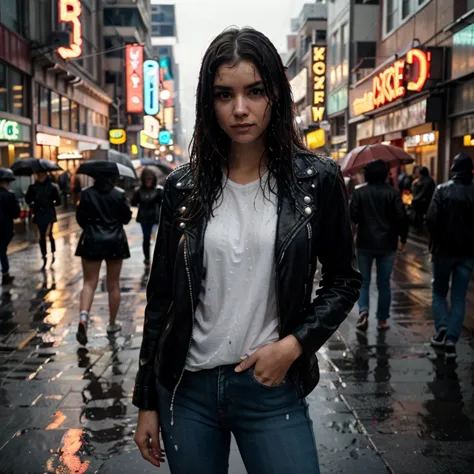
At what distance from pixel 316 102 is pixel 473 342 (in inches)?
1181

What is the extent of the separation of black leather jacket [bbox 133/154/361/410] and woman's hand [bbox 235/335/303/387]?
3 cm

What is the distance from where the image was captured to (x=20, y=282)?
10.5 m

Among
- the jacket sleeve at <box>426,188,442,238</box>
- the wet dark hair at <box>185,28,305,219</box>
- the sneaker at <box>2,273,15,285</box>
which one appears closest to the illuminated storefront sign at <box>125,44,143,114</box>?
the sneaker at <box>2,273,15,285</box>

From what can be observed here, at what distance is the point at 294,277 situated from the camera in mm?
1923

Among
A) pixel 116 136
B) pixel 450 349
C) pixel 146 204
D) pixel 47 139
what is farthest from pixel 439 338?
pixel 116 136

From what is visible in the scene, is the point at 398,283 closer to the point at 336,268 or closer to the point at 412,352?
the point at 412,352

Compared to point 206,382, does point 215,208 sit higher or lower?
higher

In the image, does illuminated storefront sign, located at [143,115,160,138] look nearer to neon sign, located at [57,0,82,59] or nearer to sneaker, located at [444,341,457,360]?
neon sign, located at [57,0,82,59]

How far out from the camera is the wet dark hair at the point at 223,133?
1.95 m

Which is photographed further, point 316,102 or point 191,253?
point 316,102

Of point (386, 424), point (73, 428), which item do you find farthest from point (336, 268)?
point (73, 428)

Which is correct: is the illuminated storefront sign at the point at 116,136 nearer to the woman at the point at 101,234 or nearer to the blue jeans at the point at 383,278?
the woman at the point at 101,234

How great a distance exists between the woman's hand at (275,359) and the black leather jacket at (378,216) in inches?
213

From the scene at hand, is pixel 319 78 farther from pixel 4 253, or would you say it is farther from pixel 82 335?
pixel 82 335
